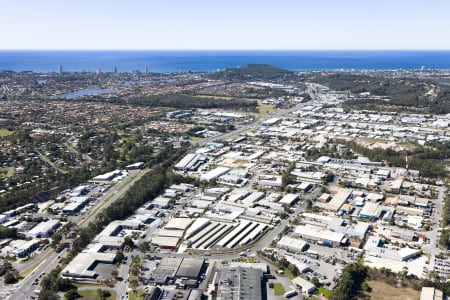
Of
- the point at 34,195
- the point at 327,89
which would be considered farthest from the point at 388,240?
the point at 327,89

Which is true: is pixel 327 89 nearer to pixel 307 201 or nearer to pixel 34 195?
pixel 307 201

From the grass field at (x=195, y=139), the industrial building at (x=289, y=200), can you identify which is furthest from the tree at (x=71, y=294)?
the grass field at (x=195, y=139)

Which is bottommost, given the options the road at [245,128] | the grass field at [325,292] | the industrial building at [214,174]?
the grass field at [325,292]

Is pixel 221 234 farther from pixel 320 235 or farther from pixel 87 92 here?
pixel 87 92

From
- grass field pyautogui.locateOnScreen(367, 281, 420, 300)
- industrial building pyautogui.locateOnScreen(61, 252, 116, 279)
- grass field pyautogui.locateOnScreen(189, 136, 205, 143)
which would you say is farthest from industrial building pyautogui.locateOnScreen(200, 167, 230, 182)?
grass field pyautogui.locateOnScreen(367, 281, 420, 300)

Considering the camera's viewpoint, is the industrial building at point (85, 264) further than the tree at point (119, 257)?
No

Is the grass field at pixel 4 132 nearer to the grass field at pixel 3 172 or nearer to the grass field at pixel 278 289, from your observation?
the grass field at pixel 3 172

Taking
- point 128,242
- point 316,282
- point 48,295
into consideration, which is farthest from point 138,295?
point 316,282
